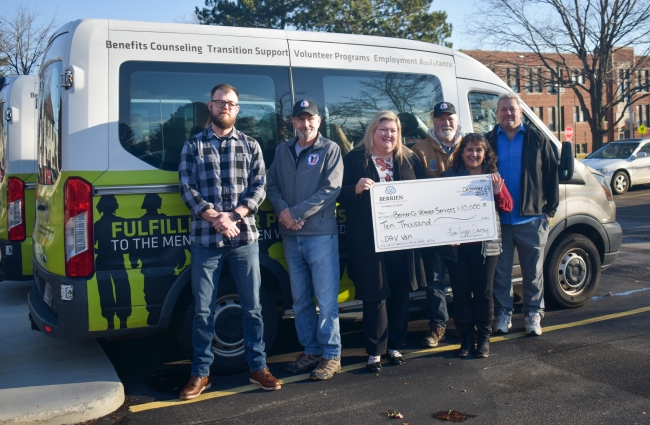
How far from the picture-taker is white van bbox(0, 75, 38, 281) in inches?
297

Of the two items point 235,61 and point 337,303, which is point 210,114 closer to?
point 235,61

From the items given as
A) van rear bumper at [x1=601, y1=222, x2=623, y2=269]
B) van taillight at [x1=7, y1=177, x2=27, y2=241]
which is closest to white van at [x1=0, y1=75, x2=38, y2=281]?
van taillight at [x1=7, y1=177, x2=27, y2=241]

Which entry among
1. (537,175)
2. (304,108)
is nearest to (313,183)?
(304,108)

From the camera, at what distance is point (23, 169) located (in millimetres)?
7738

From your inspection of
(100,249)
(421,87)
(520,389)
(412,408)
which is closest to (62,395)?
(100,249)

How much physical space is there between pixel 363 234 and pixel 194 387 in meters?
1.63

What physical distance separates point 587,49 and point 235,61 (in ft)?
95.3

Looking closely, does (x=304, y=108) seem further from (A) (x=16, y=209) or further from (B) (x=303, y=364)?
(A) (x=16, y=209)

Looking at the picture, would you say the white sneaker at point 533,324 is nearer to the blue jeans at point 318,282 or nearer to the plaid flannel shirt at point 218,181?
the blue jeans at point 318,282

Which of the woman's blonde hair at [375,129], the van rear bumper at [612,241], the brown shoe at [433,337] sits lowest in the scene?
the brown shoe at [433,337]

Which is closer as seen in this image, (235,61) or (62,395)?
(62,395)

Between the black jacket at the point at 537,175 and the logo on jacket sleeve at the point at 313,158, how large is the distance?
1764 mm

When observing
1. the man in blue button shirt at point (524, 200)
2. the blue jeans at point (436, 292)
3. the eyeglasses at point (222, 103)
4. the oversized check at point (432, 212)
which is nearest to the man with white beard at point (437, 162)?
the blue jeans at point (436, 292)

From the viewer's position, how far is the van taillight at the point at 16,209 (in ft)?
24.8
